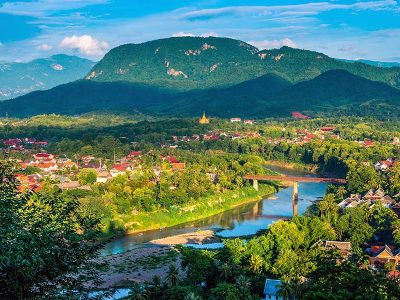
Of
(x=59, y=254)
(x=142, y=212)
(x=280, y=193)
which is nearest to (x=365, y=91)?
(x=280, y=193)

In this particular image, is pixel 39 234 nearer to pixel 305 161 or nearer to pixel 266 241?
pixel 266 241

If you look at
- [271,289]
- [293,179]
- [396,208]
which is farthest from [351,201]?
[271,289]

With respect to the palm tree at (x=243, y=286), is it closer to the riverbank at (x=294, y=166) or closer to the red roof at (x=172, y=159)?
the red roof at (x=172, y=159)

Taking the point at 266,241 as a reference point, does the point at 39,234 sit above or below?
above

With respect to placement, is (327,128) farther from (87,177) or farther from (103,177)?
(87,177)

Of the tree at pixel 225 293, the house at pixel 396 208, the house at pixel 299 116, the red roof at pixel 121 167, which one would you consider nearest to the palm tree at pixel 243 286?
the tree at pixel 225 293

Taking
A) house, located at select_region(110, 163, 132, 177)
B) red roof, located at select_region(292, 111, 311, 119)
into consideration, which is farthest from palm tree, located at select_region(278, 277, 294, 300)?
red roof, located at select_region(292, 111, 311, 119)
